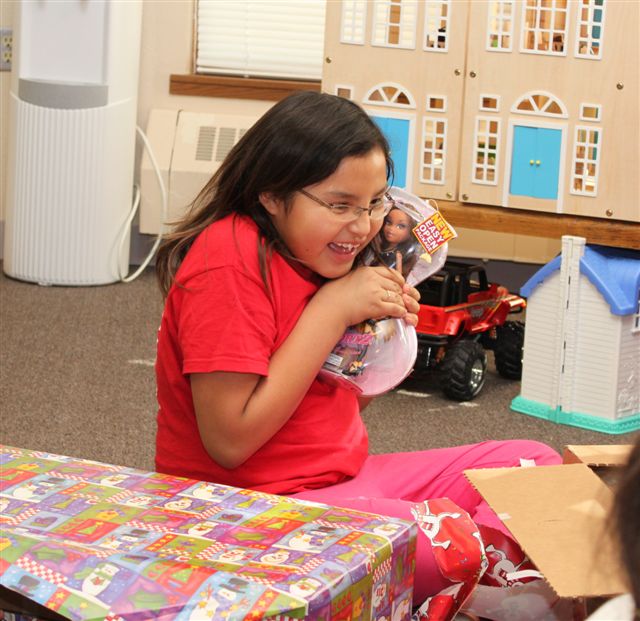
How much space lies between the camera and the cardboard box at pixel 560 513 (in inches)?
40.5

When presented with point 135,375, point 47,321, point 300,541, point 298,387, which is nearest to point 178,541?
point 300,541

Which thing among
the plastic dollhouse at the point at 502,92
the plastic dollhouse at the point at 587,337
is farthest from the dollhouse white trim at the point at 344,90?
the plastic dollhouse at the point at 587,337

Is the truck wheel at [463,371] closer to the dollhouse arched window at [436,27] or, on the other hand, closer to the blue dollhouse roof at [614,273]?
the blue dollhouse roof at [614,273]

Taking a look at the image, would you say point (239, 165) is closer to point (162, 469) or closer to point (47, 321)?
point (162, 469)

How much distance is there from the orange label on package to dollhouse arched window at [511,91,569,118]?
1110 millimetres

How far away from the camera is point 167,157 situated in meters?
3.59

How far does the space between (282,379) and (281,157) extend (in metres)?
0.25

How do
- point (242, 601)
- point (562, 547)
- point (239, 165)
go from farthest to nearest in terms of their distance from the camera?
point (239, 165)
point (562, 547)
point (242, 601)

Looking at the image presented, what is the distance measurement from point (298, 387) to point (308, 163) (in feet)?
0.82

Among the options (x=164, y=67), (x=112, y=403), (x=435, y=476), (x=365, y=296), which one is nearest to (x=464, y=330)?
(x=112, y=403)

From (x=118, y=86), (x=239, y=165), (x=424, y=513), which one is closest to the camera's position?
(x=424, y=513)

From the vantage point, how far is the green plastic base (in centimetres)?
232

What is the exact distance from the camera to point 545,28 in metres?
2.39

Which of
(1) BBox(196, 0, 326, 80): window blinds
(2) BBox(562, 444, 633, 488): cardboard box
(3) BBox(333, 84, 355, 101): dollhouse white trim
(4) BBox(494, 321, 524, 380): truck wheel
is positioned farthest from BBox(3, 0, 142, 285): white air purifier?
(2) BBox(562, 444, 633, 488): cardboard box
